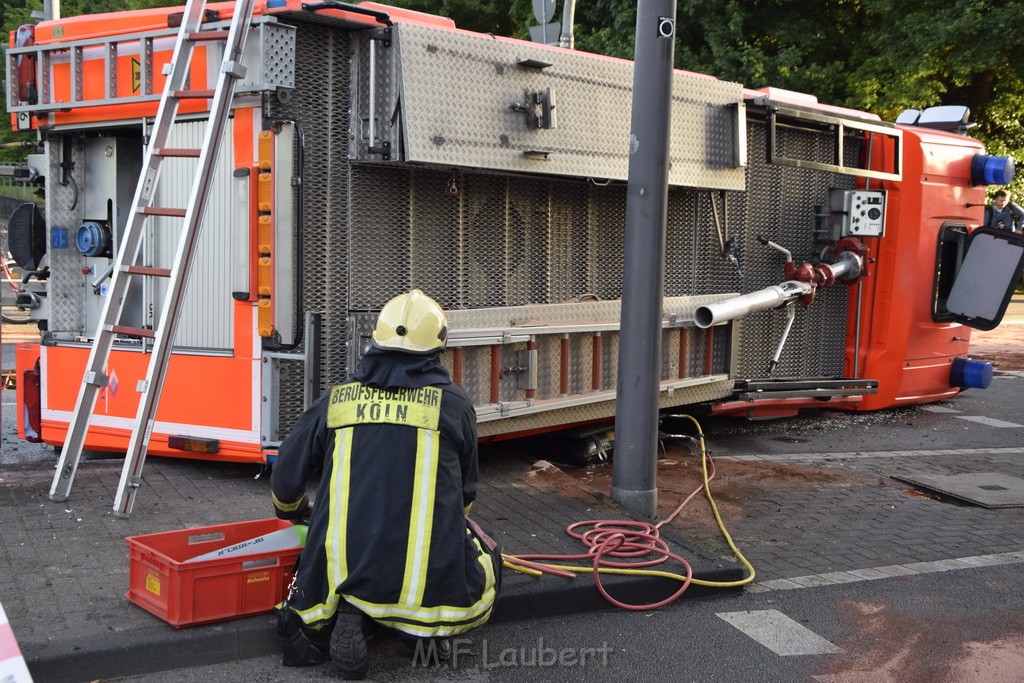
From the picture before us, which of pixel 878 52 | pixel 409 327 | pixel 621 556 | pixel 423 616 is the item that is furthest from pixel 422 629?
pixel 878 52

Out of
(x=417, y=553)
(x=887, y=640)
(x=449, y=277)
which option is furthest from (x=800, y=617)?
(x=449, y=277)

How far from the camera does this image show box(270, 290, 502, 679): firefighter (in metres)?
4.16

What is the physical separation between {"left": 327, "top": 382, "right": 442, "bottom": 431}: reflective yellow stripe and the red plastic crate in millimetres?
704

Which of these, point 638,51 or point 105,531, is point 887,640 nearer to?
point 638,51

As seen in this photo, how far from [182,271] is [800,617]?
139 inches

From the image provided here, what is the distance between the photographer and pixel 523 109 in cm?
698

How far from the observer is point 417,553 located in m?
4.17

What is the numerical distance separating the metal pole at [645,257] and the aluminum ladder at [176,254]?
2.21m

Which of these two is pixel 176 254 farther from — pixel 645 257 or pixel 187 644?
pixel 645 257

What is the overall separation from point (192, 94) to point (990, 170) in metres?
7.82

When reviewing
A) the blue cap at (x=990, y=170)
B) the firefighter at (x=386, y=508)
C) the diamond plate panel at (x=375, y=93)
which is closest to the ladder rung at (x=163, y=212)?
the diamond plate panel at (x=375, y=93)

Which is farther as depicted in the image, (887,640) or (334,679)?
(887,640)

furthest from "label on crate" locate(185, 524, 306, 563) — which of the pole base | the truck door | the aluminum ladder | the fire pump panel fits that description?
the truck door

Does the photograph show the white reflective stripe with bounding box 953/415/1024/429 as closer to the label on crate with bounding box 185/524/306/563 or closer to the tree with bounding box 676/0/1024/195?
the label on crate with bounding box 185/524/306/563
